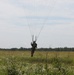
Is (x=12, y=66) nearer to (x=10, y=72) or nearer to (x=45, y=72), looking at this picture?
(x=10, y=72)

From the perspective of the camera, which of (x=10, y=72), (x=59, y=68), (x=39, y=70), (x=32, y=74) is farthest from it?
(x=32, y=74)

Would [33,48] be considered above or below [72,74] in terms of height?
above

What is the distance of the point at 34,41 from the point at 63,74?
89.1 feet

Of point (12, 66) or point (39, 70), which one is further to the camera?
point (39, 70)

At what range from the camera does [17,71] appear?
12.6 meters

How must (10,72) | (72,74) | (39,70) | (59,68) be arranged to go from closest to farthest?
(10,72), (59,68), (39,70), (72,74)

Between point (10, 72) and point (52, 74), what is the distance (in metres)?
2.48

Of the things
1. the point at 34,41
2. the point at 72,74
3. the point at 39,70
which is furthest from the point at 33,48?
the point at 39,70

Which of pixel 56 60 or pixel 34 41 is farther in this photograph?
pixel 34 41

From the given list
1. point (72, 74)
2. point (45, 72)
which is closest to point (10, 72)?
point (45, 72)

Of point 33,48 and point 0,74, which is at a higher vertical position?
point 33,48

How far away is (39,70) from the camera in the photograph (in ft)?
48.6

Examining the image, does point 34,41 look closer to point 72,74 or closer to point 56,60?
point 72,74

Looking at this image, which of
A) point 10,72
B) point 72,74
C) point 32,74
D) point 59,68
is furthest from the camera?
point 72,74
